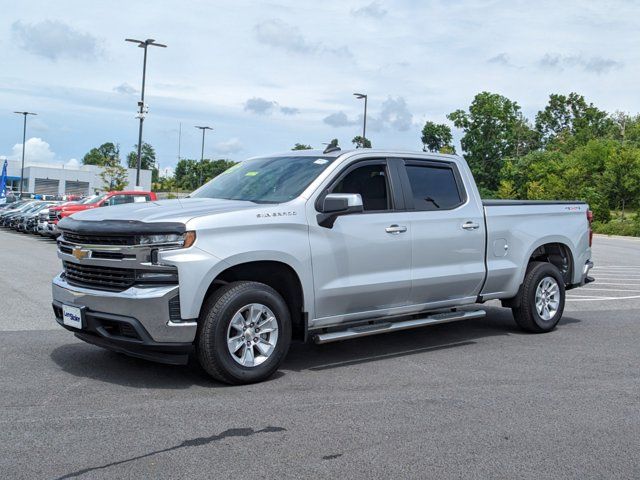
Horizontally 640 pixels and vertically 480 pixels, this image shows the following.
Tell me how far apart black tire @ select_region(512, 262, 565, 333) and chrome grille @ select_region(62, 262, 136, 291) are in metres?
4.74

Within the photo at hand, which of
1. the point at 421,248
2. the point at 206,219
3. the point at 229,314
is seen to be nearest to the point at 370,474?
the point at 229,314

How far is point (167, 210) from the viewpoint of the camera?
616cm

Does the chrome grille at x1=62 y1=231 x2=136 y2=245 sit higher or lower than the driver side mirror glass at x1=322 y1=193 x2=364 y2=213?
lower

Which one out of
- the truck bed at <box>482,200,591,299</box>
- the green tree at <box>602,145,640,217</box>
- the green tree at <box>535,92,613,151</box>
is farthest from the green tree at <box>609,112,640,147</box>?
the truck bed at <box>482,200,591,299</box>

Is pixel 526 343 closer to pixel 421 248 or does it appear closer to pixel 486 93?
pixel 421 248

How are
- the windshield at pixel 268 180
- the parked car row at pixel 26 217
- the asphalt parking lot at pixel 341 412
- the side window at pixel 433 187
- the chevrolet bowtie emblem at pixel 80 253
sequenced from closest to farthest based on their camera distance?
the asphalt parking lot at pixel 341 412 < the chevrolet bowtie emblem at pixel 80 253 < the windshield at pixel 268 180 < the side window at pixel 433 187 < the parked car row at pixel 26 217

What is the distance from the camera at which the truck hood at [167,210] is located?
19.4ft

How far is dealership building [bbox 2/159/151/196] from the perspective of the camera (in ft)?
333

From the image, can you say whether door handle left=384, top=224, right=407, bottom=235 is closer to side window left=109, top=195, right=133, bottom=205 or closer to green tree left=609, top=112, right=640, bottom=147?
side window left=109, top=195, right=133, bottom=205

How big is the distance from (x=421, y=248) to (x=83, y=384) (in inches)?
133

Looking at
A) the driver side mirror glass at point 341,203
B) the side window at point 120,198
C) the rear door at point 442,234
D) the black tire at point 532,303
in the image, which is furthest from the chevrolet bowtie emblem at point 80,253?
the side window at point 120,198

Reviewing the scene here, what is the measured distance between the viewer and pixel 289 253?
6.31m

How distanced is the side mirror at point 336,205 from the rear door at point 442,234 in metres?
1.01

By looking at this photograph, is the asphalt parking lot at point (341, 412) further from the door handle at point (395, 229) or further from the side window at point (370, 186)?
the side window at point (370, 186)
